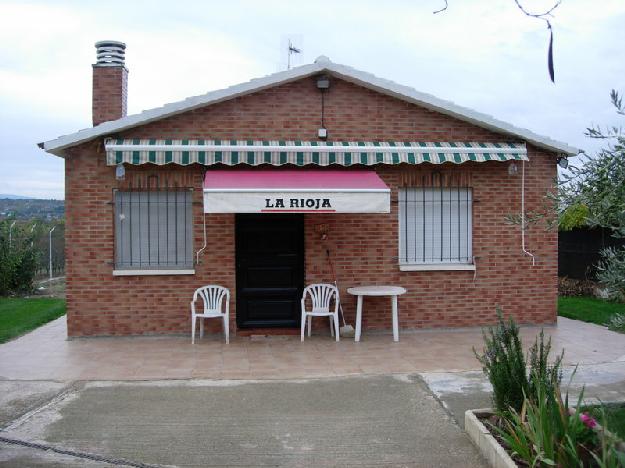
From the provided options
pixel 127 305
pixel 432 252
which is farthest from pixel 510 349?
pixel 127 305

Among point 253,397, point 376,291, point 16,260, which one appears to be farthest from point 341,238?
point 16,260

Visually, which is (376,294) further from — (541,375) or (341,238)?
(541,375)

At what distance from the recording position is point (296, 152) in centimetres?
1251

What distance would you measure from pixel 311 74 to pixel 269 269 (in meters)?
3.63

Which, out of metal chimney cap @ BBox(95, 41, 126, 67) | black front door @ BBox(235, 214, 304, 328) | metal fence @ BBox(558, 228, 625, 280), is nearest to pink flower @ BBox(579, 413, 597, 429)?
black front door @ BBox(235, 214, 304, 328)

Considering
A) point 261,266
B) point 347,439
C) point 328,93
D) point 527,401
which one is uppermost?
point 328,93

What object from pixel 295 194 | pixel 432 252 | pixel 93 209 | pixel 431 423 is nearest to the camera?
pixel 431 423

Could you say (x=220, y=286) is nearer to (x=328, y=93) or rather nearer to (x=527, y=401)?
(x=328, y=93)

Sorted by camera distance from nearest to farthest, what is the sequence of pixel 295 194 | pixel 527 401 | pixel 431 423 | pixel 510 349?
pixel 527 401 → pixel 510 349 → pixel 431 423 → pixel 295 194

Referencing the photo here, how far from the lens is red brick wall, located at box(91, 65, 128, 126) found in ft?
44.1

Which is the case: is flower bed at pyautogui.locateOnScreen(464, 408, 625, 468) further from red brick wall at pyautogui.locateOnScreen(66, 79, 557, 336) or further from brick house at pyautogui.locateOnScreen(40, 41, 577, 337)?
red brick wall at pyautogui.locateOnScreen(66, 79, 557, 336)

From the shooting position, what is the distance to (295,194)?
11664mm

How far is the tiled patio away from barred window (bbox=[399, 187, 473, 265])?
1428mm

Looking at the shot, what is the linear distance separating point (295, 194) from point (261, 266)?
6.84 ft
